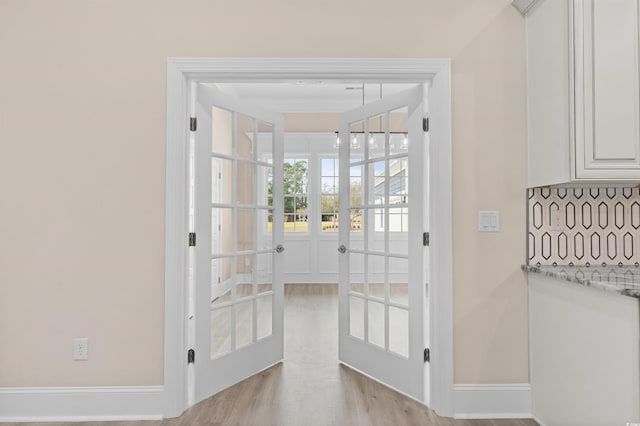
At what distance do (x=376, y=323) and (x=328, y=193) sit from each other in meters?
4.05

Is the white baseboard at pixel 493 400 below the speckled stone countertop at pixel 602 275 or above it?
below

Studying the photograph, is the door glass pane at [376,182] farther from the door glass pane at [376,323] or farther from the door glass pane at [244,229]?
the door glass pane at [244,229]

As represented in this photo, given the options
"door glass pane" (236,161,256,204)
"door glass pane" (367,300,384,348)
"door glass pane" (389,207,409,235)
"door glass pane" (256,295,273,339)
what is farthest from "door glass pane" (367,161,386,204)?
"door glass pane" (256,295,273,339)

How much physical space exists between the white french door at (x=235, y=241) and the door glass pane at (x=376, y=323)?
717 mm

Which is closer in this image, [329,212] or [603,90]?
[603,90]

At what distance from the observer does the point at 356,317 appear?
2766 millimetres

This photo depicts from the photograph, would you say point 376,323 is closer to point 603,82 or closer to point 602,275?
point 602,275

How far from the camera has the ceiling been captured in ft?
17.8

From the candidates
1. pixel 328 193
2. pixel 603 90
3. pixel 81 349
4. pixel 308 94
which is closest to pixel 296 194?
pixel 328 193

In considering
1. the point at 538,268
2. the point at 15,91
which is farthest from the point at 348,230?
the point at 15,91

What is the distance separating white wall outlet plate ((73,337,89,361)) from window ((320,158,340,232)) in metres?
4.61

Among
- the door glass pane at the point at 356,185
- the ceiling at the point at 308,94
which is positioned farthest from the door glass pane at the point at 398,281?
the ceiling at the point at 308,94

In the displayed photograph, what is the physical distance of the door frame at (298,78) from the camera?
2.13 metres

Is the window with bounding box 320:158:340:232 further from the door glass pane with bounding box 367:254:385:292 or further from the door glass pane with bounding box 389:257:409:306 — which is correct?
the door glass pane with bounding box 389:257:409:306
